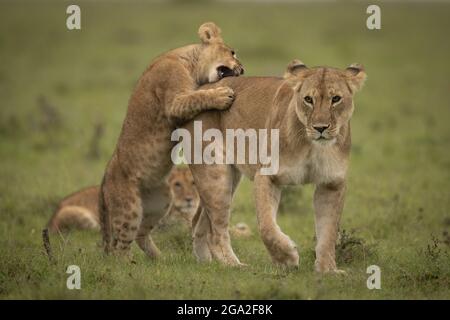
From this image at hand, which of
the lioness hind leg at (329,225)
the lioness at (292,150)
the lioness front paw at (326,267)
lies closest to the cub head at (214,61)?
the lioness at (292,150)

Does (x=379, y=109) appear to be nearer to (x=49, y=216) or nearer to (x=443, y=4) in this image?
(x=49, y=216)

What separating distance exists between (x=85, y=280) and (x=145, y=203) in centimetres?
151

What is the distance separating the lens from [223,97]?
7055 mm

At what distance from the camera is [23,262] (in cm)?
682

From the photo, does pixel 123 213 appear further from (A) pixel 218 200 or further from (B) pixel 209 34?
(B) pixel 209 34

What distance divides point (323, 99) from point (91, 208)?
378cm

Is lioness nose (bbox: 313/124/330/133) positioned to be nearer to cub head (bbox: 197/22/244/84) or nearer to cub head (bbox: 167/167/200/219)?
cub head (bbox: 197/22/244/84)

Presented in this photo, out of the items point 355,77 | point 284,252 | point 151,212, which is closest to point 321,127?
point 355,77

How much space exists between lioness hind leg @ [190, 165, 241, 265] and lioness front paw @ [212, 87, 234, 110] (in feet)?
1.52

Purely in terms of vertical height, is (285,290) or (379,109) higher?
(379,109)

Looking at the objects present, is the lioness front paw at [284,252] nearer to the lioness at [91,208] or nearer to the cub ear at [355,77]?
the cub ear at [355,77]

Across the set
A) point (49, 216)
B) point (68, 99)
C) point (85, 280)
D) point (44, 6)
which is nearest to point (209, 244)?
point (85, 280)

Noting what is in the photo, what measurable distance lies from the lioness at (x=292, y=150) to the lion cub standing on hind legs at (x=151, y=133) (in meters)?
0.28
